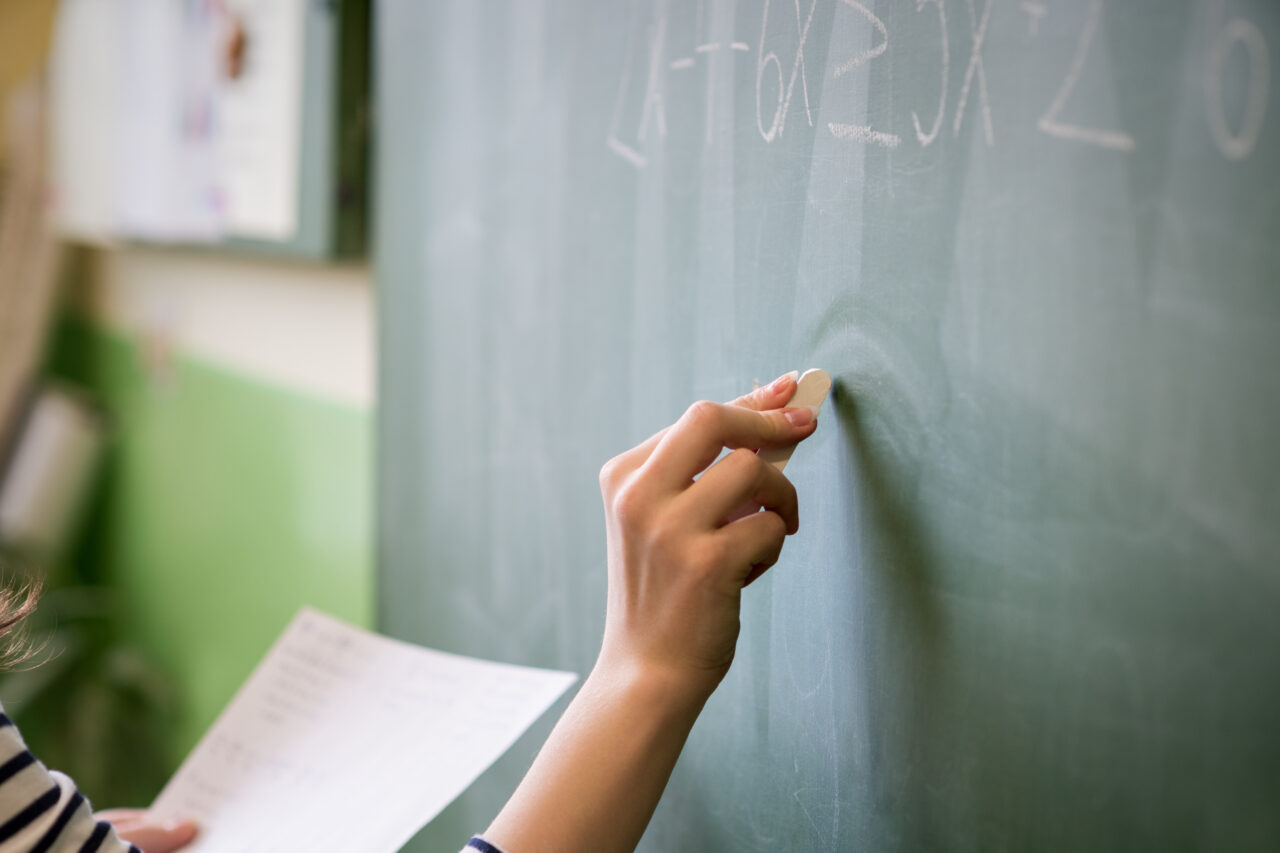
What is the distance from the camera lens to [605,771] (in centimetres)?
52

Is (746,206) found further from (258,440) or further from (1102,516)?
(258,440)

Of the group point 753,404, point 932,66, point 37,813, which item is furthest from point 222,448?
point 932,66

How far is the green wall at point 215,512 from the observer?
129 cm

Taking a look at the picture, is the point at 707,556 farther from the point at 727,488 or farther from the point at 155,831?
the point at 155,831

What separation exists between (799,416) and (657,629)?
13cm

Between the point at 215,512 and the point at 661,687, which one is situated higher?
the point at 661,687

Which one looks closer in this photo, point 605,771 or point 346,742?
point 605,771

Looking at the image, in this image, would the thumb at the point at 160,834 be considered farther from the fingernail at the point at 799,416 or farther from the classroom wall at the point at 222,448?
the fingernail at the point at 799,416

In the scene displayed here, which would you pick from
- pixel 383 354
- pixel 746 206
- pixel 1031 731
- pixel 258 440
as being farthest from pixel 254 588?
pixel 1031 731

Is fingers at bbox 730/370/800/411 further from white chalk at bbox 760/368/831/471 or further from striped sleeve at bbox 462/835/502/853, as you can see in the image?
striped sleeve at bbox 462/835/502/853

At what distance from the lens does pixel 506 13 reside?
824 millimetres

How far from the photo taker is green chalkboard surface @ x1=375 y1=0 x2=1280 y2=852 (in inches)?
16.6

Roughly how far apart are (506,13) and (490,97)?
63 mm

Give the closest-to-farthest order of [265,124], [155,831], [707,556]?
[707,556] < [155,831] < [265,124]
